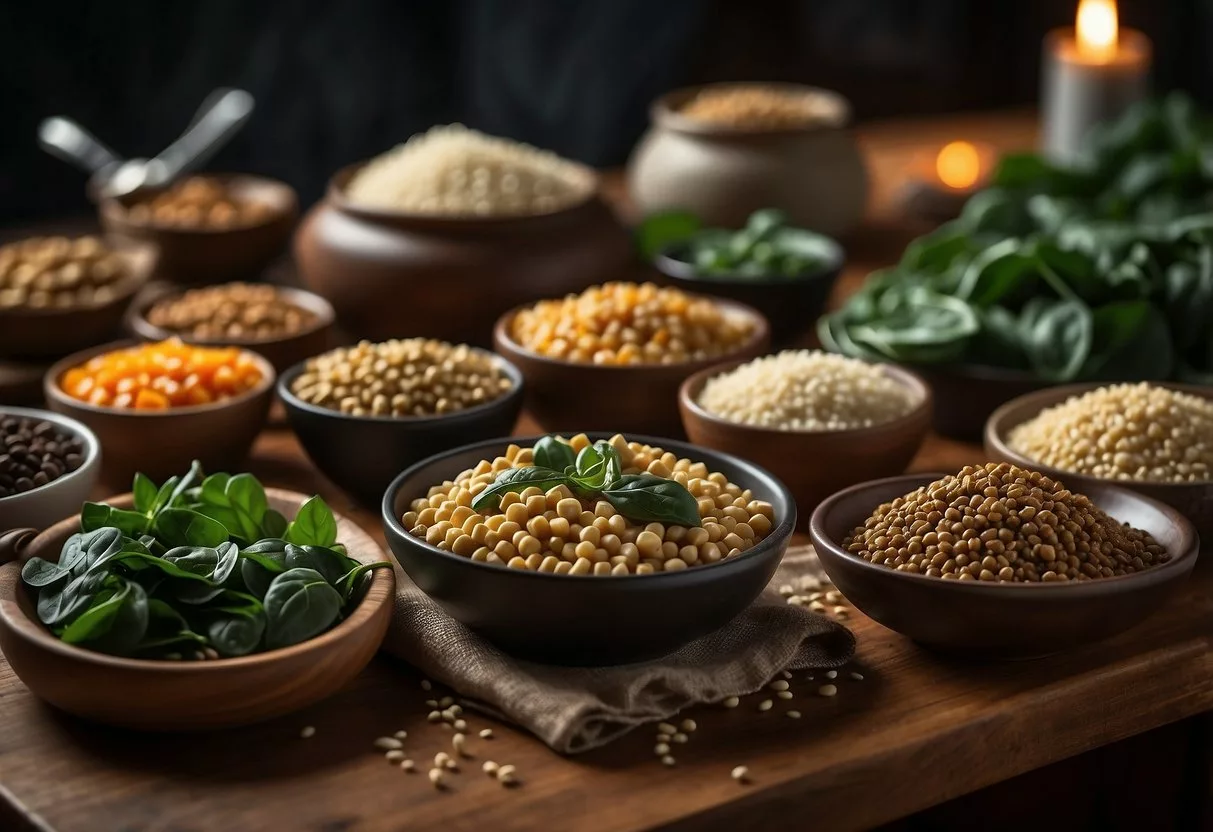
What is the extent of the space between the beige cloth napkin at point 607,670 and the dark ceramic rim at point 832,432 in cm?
22

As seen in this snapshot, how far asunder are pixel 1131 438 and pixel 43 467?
1.11 meters

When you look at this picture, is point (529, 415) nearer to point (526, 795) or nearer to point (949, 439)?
point (949, 439)

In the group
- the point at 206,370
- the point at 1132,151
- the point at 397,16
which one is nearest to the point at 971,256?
the point at 1132,151

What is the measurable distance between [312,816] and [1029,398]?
37.9 inches

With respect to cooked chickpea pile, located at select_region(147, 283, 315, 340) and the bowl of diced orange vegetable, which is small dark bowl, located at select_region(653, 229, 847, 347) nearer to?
cooked chickpea pile, located at select_region(147, 283, 315, 340)

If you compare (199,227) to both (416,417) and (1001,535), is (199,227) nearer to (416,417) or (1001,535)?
(416,417)

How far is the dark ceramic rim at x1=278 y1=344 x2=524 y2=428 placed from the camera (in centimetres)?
161

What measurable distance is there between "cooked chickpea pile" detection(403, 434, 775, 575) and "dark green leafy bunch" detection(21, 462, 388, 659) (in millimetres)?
85

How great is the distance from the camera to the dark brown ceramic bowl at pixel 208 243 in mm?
2289

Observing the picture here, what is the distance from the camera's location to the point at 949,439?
6.23 feet

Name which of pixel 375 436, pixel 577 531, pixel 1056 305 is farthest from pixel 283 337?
pixel 1056 305

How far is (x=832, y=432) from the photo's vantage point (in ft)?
5.17

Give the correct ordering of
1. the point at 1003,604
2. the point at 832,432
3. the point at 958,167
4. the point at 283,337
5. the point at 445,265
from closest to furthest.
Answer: the point at 1003,604, the point at 832,432, the point at 283,337, the point at 445,265, the point at 958,167

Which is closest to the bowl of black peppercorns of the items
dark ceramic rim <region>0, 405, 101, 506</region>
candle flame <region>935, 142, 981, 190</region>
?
dark ceramic rim <region>0, 405, 101, 506</region>
